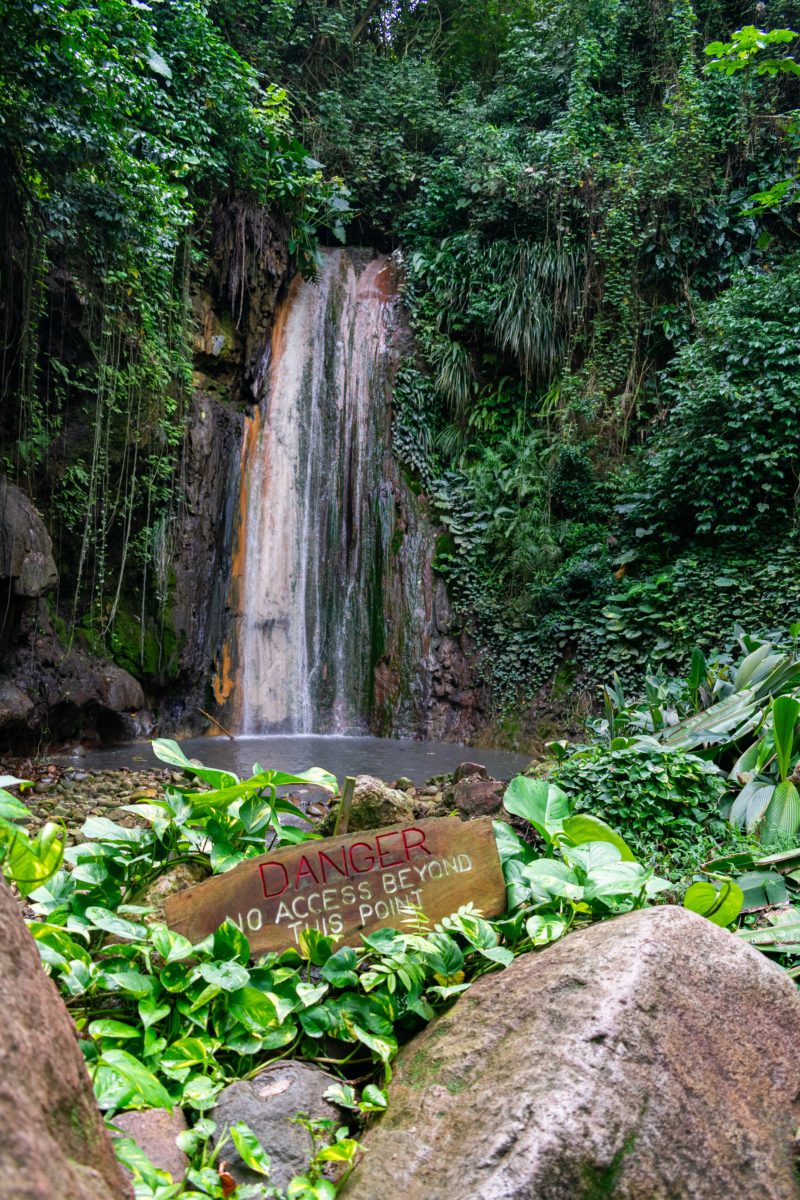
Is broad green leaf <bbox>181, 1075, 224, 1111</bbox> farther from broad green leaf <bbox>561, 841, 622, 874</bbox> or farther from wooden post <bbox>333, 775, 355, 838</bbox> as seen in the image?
broad green leaf <bbox>561, 841, 622, 874</bbox>

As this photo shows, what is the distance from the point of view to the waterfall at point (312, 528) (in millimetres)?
10336

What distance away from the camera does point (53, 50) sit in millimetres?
6117

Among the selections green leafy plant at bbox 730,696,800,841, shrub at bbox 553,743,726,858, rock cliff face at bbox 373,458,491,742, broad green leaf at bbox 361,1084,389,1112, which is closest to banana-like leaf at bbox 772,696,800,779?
green leafy plant at bbox 730,696,800,841

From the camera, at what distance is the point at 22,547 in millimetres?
6621

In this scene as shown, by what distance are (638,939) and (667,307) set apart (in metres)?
10.5

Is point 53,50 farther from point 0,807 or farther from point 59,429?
point 0,807

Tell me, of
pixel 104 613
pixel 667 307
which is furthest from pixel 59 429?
pixel 667 307

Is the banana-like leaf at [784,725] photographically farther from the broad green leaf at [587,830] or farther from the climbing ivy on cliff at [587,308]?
the climbing ivy on cliff at [587,308]

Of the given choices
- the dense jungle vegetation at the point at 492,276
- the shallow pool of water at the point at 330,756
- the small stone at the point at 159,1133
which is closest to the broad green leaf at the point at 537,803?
the small stone at the point at 159,1133

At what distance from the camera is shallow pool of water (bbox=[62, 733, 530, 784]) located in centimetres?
700

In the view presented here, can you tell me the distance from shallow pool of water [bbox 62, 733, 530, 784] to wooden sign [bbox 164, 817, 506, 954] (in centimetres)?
397

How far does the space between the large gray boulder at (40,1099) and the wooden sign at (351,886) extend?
0.95m

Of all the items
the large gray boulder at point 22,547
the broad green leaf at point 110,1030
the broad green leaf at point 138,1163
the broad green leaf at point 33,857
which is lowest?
the broad green leaf at point 138,1163

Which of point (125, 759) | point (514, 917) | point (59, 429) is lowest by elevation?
point (125, 759)
